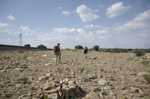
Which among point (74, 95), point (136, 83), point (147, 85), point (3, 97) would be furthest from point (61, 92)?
point (147, 85)

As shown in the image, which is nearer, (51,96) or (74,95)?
(51,96)

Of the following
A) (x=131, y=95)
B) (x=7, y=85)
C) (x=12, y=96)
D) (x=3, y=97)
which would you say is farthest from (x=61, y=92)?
(x=131, y=95)

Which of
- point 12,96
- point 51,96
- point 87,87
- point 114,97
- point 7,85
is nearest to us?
point 51,96

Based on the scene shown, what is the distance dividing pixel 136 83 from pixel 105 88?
217 cm

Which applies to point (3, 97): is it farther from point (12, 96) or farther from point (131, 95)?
point (131, 95)

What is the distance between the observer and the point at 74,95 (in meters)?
3.94

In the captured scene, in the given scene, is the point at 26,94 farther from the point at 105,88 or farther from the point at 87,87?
the point at 105,88

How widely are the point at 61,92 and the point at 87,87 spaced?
1656 mm

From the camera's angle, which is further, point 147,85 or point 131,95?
point 147,85

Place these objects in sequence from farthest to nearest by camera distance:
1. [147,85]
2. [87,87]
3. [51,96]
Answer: [147,85], [87,87], [51,96]

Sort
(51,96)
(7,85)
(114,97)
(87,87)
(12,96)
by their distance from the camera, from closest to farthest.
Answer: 1. (51,96)
2. (12,96)
3. (114,97)
4. (7,85)
5. (87,87)

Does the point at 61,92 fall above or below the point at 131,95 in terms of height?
above

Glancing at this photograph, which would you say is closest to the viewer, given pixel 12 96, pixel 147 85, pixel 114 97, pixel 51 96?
pixel 51 96

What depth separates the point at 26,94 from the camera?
149 inches
